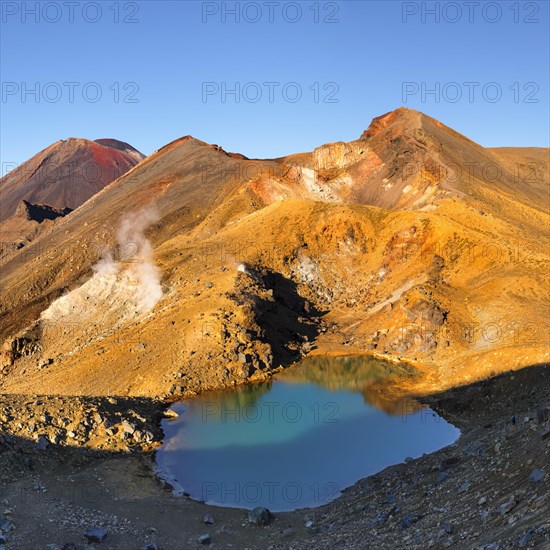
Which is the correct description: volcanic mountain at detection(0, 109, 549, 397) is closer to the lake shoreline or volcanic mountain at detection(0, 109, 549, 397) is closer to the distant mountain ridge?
the lake shoreline

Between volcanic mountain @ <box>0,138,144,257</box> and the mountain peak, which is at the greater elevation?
volcanic mountain @ <box>0,138,144,257</box>

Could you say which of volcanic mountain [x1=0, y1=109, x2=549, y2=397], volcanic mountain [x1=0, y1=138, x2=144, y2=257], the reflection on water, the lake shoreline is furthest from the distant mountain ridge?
the lake shoreline

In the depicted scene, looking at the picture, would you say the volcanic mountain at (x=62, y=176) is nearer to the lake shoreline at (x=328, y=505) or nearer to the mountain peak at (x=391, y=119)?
the mountain peak at (x=391, y=119)

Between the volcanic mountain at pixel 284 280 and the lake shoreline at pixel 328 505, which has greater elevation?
the volcanic mountain at pixel 284 280

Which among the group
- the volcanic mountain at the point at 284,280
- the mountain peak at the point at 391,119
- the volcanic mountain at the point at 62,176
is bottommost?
the volcanic mountain at the point at 284,280

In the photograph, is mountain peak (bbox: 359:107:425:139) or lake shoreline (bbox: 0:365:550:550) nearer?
lake shoreline (bbox: 0:365:550:550)

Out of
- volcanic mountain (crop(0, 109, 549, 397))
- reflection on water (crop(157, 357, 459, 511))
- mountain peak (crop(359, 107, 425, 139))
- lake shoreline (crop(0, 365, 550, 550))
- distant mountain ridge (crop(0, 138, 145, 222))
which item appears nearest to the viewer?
lake shoreline (crop(0, 365, 550, 550))

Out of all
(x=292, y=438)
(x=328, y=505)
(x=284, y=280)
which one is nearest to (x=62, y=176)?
(x=284, y=280)

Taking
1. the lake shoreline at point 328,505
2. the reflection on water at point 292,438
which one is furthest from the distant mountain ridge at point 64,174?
the lake shoreline at point 328,505
